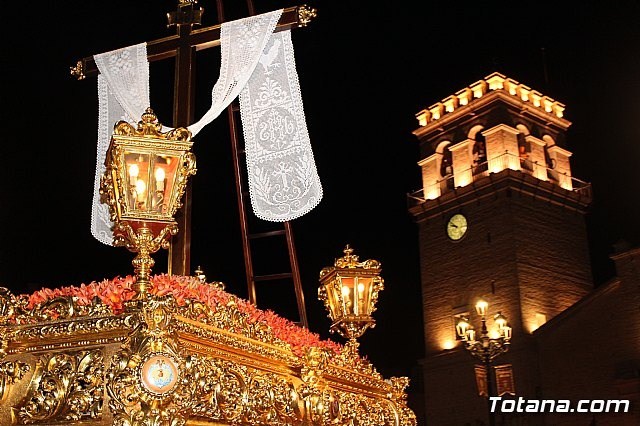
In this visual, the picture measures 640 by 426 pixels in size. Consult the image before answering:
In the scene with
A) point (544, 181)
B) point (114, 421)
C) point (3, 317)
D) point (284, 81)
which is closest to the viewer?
point (114, 421)

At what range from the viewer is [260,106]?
7.18m

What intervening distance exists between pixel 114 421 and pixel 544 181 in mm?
25323

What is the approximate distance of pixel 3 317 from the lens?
167 inches

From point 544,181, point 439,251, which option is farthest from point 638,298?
point 439,251

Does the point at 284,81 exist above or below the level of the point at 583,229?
below

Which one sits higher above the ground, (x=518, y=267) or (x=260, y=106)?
(x=518, y=267)

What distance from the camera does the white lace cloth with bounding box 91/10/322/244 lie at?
678 cm

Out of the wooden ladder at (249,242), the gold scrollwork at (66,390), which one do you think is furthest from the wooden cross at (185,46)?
the gold scrollwork at (66,390)

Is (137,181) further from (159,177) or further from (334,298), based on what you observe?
(334,298)

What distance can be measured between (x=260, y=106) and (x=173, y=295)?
10.5 feet

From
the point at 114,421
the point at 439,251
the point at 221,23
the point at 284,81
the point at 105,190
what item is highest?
the point at 439,251

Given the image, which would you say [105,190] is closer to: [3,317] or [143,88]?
[3,317]

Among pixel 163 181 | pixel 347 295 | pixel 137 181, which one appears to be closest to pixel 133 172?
pixel 137 181

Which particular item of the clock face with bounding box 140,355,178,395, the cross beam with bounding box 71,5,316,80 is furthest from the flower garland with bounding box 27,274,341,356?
the cross beam with bounding box 71,5,316,80
